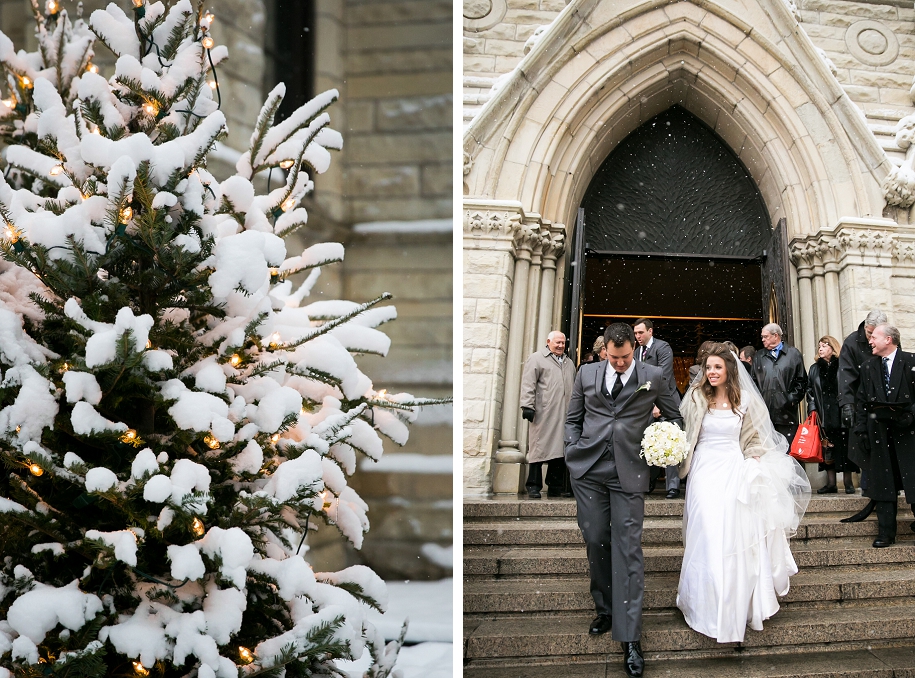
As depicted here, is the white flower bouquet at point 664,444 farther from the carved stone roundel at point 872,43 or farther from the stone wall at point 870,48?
the carved stone roundel at point 872,43

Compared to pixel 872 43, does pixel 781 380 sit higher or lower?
lower

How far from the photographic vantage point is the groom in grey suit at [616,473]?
301 centimetres

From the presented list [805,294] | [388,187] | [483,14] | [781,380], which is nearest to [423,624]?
[781,380]

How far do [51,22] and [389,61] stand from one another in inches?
129

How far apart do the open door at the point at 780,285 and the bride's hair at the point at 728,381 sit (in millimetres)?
2632

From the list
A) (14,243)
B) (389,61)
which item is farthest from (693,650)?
(389,61)

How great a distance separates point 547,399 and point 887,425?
214 centimetres

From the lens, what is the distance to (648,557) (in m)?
3.86

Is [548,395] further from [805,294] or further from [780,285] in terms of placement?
[805,294]

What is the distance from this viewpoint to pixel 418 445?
563 centimetres

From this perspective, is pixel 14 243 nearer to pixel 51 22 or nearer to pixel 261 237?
pixel 261 237

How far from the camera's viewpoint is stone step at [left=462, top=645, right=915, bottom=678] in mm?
3014

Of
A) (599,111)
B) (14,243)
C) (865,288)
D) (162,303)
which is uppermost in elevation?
(599,111)

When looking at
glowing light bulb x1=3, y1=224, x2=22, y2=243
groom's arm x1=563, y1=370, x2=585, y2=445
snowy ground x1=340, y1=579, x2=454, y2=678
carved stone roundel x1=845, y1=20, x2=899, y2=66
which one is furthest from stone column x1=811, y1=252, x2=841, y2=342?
glowing light bulb x1=3, y1=224, x2=22, y2=243
